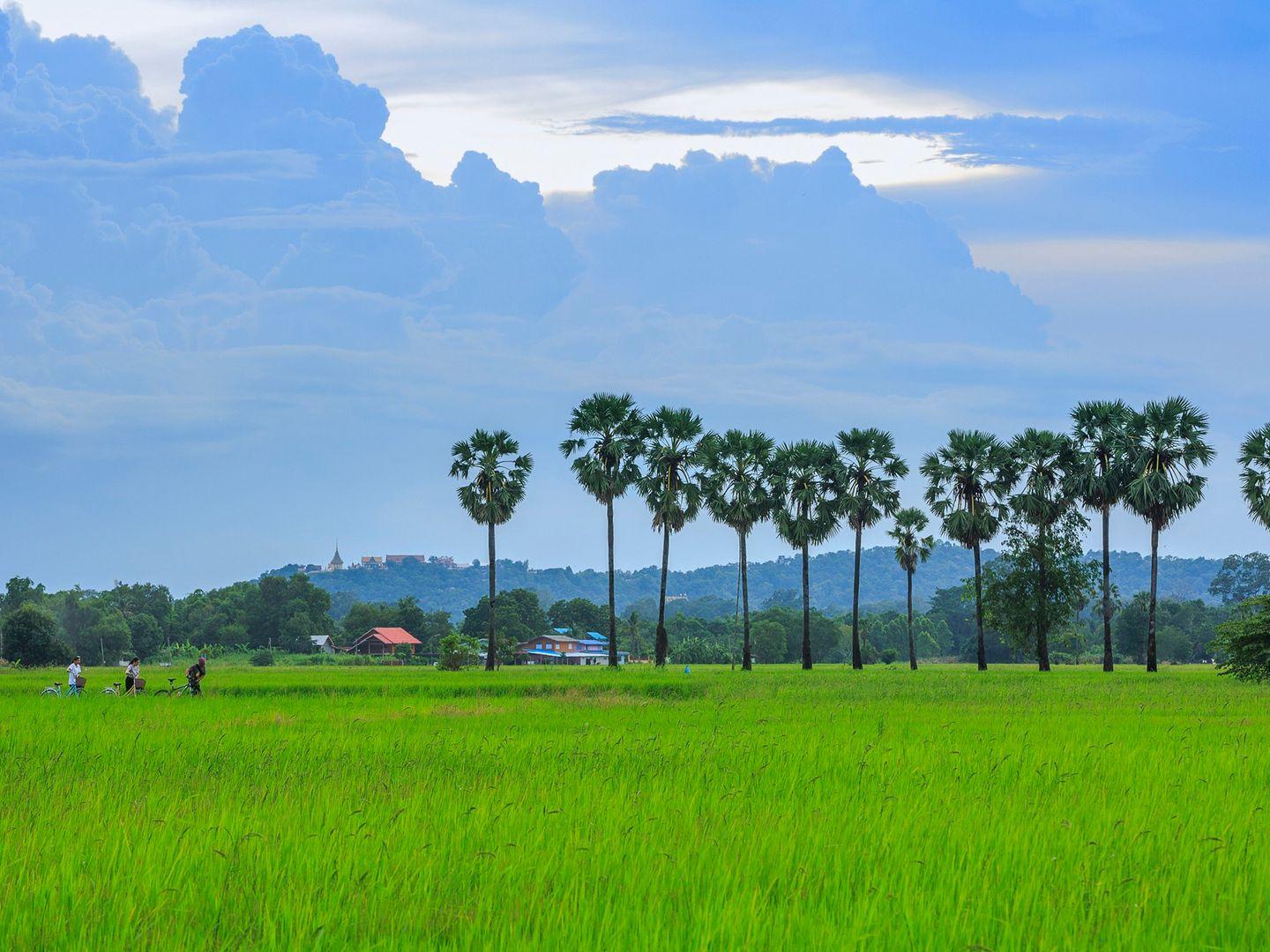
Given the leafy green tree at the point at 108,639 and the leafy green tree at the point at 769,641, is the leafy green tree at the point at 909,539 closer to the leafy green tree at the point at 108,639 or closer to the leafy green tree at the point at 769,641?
the leafy green tree at the point at 769,641

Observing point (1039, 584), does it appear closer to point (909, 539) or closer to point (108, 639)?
point (909, 539)

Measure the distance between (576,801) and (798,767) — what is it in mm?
4519

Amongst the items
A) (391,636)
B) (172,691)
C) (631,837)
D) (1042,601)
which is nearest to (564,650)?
(391,636)

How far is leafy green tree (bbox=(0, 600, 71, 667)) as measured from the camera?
92.7 m

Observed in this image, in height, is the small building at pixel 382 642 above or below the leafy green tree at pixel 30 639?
below

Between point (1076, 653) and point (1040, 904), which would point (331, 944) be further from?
point (1076, 653)

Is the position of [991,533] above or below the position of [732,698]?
above

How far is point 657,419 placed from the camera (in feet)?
265

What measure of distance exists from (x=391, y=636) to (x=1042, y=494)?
10585 centimetres

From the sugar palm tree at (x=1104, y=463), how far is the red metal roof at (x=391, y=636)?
4226 inches

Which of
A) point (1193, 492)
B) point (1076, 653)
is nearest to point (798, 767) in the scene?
point (1193, 492)

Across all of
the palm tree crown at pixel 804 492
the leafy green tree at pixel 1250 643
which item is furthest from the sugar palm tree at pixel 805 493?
the leafy green tree at pixel 1250 643

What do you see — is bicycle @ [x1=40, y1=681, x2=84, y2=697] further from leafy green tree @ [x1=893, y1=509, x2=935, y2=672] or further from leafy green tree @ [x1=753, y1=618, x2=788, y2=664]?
leafy green tree @ [x1=753, y1=618, x2=788, y2=664]

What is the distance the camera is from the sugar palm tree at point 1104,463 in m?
74.8
